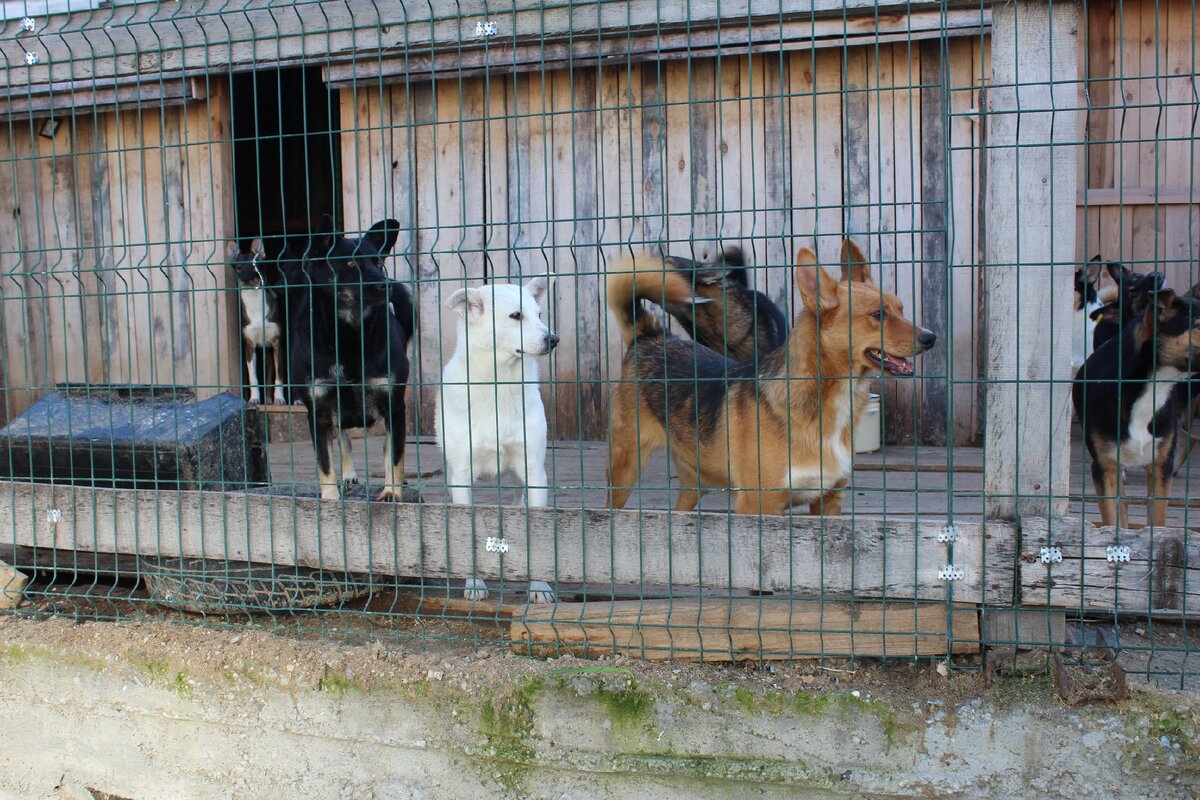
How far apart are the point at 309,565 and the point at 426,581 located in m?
0.62

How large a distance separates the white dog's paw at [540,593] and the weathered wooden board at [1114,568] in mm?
1855

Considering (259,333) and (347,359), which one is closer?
(347,359)

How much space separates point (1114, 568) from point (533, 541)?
2041 mm

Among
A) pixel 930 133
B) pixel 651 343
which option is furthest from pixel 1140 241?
pixel 651 343

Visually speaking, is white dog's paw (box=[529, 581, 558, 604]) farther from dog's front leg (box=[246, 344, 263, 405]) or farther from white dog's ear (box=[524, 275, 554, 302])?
dog's front leg (box=[246, 344, 263, 405])

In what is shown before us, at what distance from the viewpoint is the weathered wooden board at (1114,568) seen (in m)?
3.40

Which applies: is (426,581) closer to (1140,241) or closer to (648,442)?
(648,442)

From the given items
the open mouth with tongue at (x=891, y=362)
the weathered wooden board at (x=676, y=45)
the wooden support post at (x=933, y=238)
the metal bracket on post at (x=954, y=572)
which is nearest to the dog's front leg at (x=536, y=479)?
the open mouth with tongue at (x=891, y=362)

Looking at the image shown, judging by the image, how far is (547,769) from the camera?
3.77 m

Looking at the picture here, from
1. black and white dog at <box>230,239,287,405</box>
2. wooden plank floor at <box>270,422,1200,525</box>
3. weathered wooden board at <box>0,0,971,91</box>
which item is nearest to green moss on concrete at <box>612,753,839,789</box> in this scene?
wooden plank floor at <box>270,422,1200,525</box>

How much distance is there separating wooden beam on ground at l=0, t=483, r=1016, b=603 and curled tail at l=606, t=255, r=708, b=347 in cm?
126

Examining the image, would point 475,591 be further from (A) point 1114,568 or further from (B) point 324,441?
(A) point 1114,568

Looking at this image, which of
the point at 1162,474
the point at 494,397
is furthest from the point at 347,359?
the point at 1162,474

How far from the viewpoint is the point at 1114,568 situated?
3.42 m
